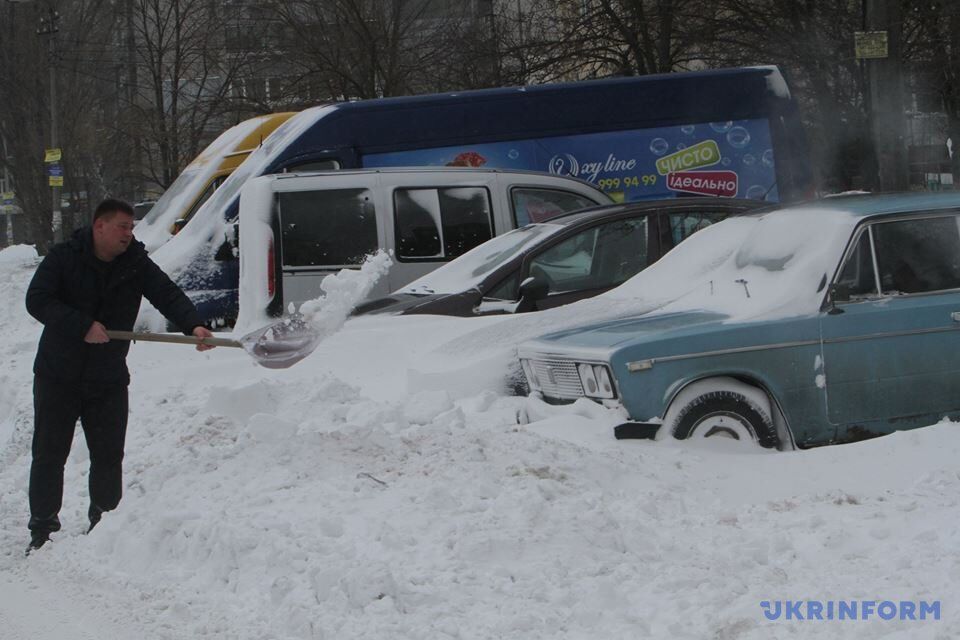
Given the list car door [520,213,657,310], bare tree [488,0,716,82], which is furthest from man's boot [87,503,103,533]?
bare tree [488,0,716,82]

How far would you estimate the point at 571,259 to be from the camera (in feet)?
30.1

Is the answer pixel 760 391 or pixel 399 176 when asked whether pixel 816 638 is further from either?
pixel 399 176

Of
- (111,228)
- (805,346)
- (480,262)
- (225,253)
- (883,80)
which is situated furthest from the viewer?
(883,80)

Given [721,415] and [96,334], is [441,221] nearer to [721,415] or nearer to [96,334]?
[721,415]

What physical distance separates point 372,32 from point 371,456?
19.9m

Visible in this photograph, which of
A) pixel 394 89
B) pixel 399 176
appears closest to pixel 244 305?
pixel 399 176

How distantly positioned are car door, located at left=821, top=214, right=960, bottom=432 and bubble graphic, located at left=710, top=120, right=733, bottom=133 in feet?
24.3

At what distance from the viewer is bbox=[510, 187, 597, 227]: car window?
11609 mm

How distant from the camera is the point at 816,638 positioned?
3852 mm

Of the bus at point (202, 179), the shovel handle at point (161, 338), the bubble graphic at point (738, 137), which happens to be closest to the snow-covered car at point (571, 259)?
the shovel handle at point (161, 338)

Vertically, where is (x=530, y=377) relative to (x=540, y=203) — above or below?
below

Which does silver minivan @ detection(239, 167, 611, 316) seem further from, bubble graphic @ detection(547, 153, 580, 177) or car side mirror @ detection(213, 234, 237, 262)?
bubble graphic @ detection(547, 153, 580, 177)

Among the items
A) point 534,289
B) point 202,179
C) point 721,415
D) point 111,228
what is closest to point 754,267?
point 721,415

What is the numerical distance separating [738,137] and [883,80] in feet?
5.60
